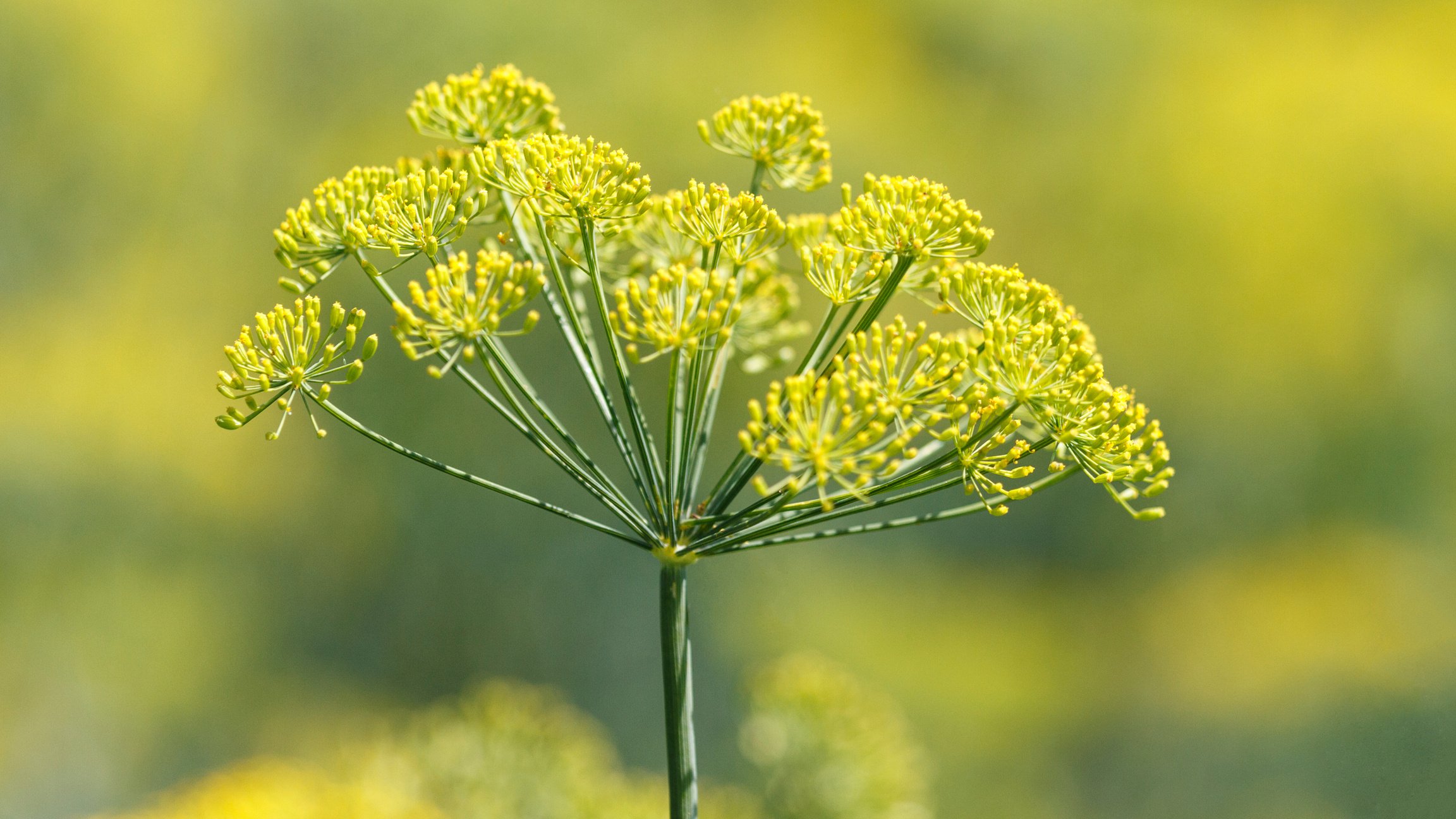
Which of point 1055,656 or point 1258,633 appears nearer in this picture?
point 1258,633

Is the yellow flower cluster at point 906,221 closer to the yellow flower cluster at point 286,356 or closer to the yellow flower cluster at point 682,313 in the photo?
the yellow flower cluster at point 682,313

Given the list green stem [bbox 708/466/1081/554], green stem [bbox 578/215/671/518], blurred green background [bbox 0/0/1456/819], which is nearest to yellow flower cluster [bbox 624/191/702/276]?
green stem [bbox 578/215/671/518]

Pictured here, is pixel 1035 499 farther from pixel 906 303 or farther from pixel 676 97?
pixel 676 97

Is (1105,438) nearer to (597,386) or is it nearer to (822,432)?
(822,432)

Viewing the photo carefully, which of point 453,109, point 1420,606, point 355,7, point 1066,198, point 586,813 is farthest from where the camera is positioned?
point 1066,198

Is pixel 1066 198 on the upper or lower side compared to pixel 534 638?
upper

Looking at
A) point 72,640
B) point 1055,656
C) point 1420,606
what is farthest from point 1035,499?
point 72,640

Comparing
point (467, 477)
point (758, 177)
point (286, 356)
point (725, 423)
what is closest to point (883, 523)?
point (467, 477)
